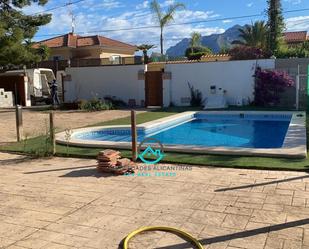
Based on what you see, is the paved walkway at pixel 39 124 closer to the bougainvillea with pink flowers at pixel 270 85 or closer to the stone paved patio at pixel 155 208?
the stone paved patio at pixel 155 208

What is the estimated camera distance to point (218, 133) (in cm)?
1412

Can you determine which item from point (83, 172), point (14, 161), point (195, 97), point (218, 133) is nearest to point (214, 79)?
point (195, 97)

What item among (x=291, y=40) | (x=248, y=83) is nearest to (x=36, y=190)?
(x=248, y=83)

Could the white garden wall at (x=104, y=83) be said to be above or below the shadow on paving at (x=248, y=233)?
above

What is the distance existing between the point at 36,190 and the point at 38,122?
10.1 m

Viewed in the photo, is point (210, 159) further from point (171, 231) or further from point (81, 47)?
point (81, 47)

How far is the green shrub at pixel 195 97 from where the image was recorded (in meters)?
21.5

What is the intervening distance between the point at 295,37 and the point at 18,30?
36411 mm

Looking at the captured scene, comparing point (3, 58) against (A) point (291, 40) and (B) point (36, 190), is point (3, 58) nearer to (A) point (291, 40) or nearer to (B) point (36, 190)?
(B) point (36, 190)

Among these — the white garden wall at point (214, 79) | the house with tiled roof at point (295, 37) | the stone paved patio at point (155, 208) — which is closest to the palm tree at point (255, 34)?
the house with tiled roof at point (295, 37)

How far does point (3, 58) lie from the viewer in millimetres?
22297

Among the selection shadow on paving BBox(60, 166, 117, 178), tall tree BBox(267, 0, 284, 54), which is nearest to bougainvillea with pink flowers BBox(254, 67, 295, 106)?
tall tree BBox(267, 0, 284, 54)

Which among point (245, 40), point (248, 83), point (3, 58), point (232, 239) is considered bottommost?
point (232, 239)

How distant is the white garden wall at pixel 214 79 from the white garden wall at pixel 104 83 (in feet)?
6.82
